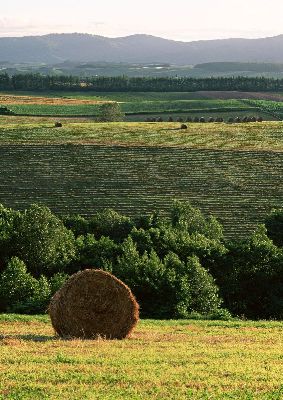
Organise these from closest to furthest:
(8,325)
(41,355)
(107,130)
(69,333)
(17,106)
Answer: (41,355), (69,333), (8,325), (107,130), (17,106)

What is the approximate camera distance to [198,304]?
38.1 m

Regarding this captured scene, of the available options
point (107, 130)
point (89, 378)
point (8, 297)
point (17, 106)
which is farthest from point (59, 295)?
point (17, 106)

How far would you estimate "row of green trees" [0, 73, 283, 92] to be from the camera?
17550 cm

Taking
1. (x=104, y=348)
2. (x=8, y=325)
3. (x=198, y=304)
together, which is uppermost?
(x=104, y=348)

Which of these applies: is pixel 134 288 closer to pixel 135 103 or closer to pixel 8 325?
pixel 8 325

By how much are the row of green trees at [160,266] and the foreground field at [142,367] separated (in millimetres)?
12173

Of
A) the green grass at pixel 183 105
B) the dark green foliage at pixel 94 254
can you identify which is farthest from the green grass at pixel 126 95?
the dark green foliage at pixel 94 254

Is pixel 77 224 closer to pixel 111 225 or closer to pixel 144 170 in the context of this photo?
pixel 111 225

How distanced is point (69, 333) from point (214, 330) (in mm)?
6841

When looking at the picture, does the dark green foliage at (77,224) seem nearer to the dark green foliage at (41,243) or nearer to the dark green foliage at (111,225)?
the dark green foliage at (111,225)

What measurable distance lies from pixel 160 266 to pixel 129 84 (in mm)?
146575

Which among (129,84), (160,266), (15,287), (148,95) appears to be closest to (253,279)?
(160,266)

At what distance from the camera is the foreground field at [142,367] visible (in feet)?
51.4

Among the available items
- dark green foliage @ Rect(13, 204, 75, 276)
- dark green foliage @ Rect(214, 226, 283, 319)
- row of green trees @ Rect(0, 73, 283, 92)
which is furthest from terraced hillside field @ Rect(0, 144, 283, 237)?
row of green trees @ Rect(0, 73, 283, 92)
